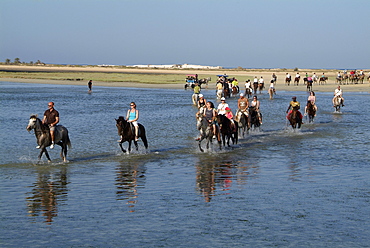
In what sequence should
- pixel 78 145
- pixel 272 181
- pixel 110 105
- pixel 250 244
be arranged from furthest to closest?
pixel 110 105
pixel 78 145
pixel 272 181
pixel 250 244

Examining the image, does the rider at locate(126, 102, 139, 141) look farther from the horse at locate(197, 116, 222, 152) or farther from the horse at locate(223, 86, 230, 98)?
the horse at locate(223, 86, 230, 98)

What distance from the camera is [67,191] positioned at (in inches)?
574

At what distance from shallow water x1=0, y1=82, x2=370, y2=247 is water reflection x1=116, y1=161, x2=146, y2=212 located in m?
0.03

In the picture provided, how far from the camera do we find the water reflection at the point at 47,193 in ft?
40.8

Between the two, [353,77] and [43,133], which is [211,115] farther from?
[353,77]

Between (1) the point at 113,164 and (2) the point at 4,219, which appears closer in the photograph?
(2) the point at 4,219

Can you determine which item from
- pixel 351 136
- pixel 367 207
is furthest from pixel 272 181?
pixel 351 136

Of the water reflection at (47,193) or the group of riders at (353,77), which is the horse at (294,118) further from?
the group of riders at (353,77)

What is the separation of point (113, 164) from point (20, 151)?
16.8 feet

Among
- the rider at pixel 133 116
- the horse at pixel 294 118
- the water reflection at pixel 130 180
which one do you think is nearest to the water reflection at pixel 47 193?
the water reflection at pixel 130 180

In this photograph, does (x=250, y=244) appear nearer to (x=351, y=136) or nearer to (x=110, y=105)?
(x=351, y=136)

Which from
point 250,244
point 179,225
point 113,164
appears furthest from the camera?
point 113,164

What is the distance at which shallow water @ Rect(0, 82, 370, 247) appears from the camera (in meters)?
10.8

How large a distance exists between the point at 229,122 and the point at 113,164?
556 centimetres
